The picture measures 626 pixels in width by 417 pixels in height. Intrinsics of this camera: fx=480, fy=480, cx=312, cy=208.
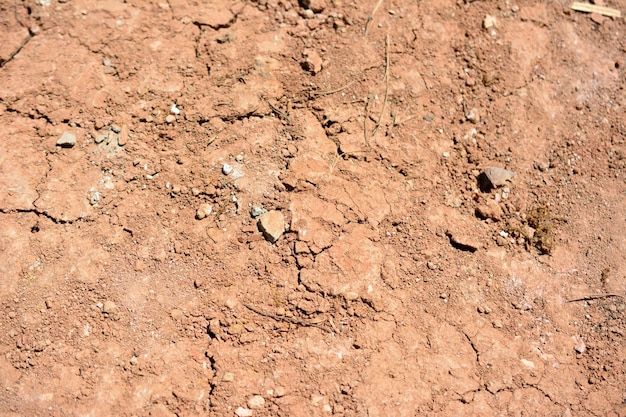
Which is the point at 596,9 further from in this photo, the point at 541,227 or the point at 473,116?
the point at 541,227

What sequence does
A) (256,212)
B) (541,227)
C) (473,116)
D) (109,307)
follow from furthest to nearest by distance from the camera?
(473,116) → (541,227) → (256,212) → (109,307)

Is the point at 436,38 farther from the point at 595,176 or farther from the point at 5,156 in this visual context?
the point at 5,156

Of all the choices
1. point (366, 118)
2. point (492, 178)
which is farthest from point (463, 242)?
point (366, 118)

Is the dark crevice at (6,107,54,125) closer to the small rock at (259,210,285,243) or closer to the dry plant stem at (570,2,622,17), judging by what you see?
the small rock at (259,210,285,243)

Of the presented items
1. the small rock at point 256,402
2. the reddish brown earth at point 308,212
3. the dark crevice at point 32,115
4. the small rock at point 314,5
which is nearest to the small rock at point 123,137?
the reddish brown earth at point 308,212

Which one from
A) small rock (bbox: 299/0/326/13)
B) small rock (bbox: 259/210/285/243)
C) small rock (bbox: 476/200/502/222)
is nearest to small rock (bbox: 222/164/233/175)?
small rock (bbox: 259/210/285/243)

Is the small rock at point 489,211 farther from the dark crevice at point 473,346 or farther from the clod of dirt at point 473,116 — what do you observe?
the dark crevice at point 473,346
